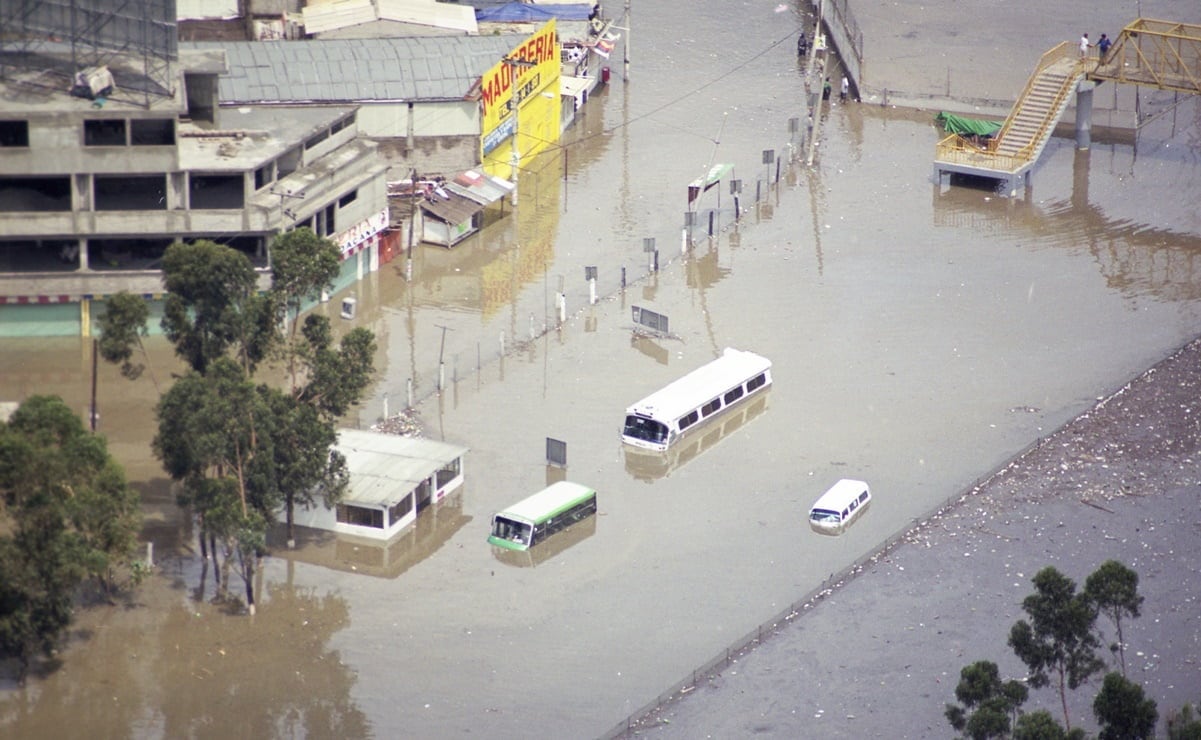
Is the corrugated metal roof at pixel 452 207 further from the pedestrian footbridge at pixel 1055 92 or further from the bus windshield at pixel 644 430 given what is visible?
the pedestrian footbridge at pixel 1055 92

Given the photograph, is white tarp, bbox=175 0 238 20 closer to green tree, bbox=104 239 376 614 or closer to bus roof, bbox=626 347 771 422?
bus roof, bbox=626 347 771 422

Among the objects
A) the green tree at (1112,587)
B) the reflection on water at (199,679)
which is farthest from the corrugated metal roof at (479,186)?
the green tree at (1112,587)

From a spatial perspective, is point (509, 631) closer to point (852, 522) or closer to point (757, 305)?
point (852, 522)

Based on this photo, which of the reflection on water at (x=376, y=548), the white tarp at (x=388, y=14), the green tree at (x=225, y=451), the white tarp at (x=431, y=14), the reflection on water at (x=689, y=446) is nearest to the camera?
the green tree at (x=225, y=451)

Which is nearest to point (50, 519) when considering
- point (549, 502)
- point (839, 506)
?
point (549, 502)

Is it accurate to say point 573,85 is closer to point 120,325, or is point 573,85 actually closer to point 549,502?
point 549,502

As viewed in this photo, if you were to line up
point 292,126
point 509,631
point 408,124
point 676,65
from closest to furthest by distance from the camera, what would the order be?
point 509,631, point 292,126, point 408,124, point 676,65

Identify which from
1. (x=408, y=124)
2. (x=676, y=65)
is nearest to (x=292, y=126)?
(x=408, y=124)
